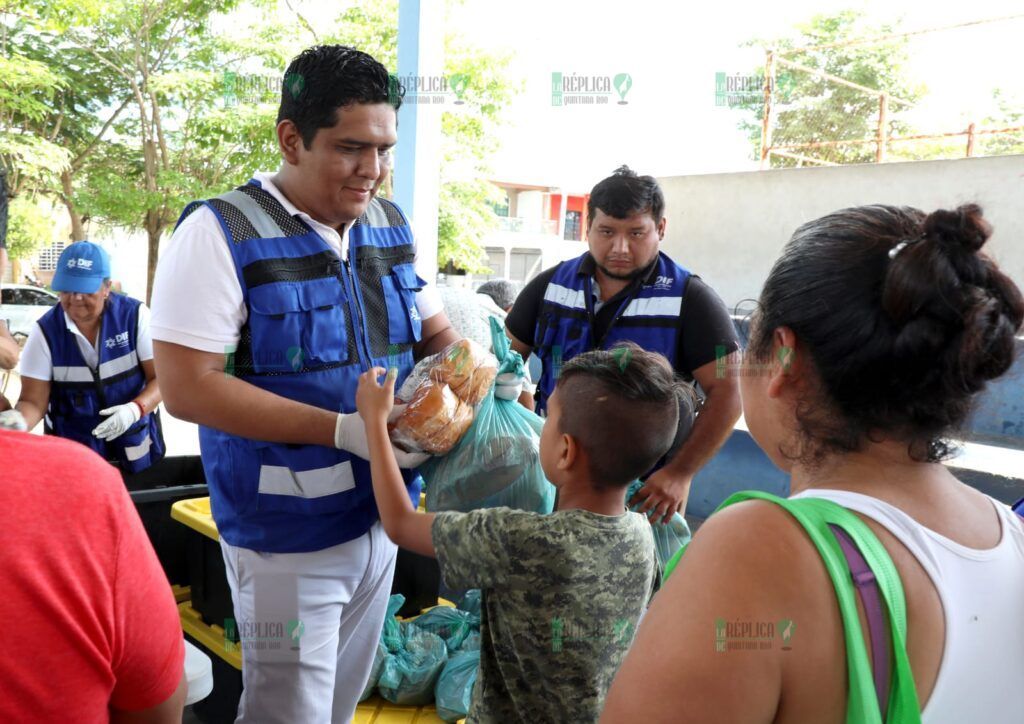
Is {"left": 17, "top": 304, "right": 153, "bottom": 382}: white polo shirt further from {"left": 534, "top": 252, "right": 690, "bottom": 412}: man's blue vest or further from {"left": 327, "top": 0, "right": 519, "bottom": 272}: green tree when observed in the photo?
{"left": 327, "top": 0, "right": 519, "bottom": 272}: green tree

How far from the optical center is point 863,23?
17.3m

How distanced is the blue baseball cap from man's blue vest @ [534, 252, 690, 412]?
75.5 inches

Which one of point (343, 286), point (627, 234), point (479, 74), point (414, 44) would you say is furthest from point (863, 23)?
point (343, 286)

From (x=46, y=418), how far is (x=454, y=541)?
2.75 metres

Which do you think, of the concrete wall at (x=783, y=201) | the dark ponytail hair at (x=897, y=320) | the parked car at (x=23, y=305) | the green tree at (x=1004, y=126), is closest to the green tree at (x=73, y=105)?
the parked car at (x=23, y=305)

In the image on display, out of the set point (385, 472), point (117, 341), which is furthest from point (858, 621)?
point (117, 341)

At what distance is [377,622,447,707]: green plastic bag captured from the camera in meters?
2.62

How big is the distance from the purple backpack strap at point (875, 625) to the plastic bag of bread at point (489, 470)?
43.5 inches

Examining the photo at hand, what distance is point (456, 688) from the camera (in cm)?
256

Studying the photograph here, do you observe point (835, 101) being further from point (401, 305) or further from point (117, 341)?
point (401, 305)

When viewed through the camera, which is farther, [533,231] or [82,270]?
[533,231]

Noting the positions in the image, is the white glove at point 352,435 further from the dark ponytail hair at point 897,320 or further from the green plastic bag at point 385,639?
the dark ponytail hair at point 897,320

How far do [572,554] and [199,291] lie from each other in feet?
3.03

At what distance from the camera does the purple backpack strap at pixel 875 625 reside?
714mm
